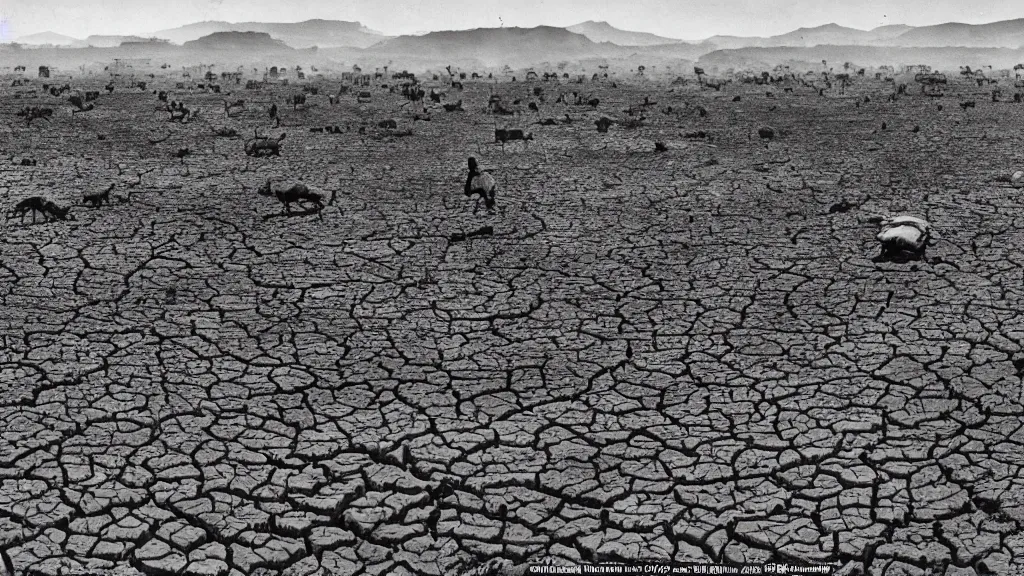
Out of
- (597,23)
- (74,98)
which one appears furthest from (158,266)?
(597,23)

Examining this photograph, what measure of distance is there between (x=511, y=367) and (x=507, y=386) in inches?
11.3

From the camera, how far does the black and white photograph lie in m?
3.77

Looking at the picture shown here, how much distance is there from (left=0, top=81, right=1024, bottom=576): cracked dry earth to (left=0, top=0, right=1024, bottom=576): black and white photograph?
22 mm

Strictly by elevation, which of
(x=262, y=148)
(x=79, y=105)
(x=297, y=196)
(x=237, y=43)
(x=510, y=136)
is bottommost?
(x=297, y=196)

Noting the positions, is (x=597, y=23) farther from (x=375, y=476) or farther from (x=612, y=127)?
(x=375, y=476)

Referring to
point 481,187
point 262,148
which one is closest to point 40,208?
point 481,187

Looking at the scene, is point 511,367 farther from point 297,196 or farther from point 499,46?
point 499,46

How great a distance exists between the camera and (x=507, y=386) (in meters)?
5.26

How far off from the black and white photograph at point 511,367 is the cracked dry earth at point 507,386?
0.07 ft

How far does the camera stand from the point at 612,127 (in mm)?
16312

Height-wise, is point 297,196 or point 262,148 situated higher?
point 262,148

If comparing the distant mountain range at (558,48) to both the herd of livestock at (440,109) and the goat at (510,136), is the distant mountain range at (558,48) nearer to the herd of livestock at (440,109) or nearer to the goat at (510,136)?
the herd of livestock at (440,109)

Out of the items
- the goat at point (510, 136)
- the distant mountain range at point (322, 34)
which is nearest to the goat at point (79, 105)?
the goat at point (510, 136)

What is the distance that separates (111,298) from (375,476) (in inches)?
139
